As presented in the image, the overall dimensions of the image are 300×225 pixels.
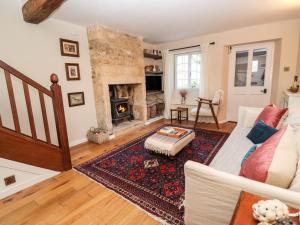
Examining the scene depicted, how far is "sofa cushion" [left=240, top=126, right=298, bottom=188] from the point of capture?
0.89 meters

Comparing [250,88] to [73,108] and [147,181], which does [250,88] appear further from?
[73,108]

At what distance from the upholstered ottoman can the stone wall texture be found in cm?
147

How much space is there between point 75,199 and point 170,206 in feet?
3.39

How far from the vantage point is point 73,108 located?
10.8 ft

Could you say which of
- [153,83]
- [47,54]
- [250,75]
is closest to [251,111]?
[250,75]

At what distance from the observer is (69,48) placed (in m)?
3.11

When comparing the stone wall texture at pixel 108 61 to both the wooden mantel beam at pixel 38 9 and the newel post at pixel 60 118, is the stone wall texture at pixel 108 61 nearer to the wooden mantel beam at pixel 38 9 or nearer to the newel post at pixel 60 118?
the wooden mantel beam at pixel 38 9

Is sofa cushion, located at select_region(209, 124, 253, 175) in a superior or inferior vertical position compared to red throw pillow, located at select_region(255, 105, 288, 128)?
inferior

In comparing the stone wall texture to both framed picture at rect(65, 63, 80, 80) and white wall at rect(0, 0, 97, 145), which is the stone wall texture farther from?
framed picture at rect(65, 63, 80, 80)

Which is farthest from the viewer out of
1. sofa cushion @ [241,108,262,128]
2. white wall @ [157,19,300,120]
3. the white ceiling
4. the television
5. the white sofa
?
the television

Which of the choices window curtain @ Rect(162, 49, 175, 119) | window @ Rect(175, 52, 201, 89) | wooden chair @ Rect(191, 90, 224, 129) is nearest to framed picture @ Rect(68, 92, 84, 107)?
window curtain @ Rect(162, 49, 175, 119)

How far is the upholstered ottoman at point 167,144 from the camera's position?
2363 mm

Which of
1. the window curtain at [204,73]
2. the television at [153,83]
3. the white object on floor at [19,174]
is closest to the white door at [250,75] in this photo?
the window curtain at [204,73]

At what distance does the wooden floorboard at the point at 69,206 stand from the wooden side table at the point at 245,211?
3.15 ft
